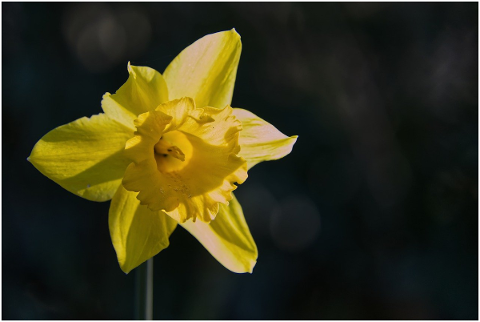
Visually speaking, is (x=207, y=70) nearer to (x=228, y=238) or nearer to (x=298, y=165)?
(x=228, y=238)

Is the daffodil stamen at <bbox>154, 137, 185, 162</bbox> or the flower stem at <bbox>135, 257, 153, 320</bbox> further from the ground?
the daffodil stamen at <bbox>154, 137, 185, 162</bbox>

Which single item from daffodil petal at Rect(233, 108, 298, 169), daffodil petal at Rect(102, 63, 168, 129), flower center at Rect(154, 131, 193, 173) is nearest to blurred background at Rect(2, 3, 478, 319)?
flower center at Rect(154, 131, 193, 173)

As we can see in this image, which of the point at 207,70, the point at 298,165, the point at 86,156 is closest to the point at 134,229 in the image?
the point at 86,156

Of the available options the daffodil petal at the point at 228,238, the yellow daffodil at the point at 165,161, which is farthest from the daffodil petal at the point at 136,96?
the daffodil petal at the point at 228,238

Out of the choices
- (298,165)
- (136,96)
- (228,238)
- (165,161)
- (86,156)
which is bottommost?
(298,165)

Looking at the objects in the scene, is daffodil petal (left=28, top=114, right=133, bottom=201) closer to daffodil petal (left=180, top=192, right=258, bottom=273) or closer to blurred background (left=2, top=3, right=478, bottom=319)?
daffodil petal (left=180, top=192, right=258, bottom=273)

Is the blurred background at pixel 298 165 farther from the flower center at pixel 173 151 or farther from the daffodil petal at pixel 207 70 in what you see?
the daffodil petal at pixel 207 70
